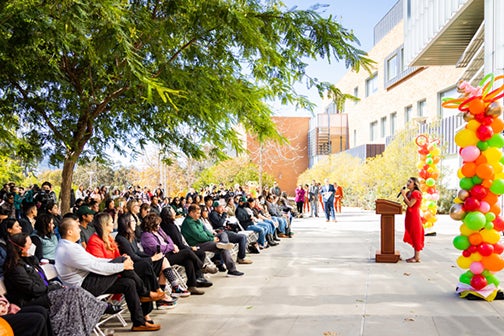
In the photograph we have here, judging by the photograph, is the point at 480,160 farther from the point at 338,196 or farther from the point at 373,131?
the point at 373,131

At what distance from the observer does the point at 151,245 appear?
8.58 metres

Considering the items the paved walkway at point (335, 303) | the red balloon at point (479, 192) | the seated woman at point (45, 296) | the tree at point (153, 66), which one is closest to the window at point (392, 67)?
the tree at point (153, 66)

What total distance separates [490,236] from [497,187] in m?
0.75

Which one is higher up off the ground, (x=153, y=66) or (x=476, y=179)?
(x=153, y=66)

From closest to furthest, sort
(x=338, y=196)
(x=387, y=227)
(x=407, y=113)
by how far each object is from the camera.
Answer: (x=387, y=227) < (x=338, y=196) < (x=407, y=113)

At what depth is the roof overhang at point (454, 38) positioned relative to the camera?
21.3 m

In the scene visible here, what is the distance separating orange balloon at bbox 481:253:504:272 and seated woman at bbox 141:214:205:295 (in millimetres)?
4433

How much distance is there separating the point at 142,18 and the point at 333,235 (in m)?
11.1

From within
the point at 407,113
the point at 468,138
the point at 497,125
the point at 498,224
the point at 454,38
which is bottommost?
the point at 498,224

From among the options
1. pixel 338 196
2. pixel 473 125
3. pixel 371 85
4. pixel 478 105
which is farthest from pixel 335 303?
pixel 371 85

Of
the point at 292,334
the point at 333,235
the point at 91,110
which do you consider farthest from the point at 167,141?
the point at 292,334

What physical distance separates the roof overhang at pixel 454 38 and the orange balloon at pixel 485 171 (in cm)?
1393

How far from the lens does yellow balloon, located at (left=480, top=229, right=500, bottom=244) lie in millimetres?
8398

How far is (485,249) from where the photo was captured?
27.5 feet
